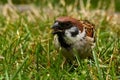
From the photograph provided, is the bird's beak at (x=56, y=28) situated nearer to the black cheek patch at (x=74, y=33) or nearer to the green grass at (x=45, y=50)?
the black cheek patch at (x=74, y=33)

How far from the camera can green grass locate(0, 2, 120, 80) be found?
371cm

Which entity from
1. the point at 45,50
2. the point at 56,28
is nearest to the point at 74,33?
the point at 56,28

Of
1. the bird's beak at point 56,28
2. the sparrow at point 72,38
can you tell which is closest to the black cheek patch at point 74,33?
the sparrow at point 72,38

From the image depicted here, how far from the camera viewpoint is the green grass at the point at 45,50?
371 centimetres

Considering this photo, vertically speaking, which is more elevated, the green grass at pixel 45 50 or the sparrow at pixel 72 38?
the sparrow at pixel 72 38

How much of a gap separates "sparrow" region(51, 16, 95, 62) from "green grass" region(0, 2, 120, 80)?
0.31ft

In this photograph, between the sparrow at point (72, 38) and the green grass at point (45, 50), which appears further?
the sparrow at point (72, 38)

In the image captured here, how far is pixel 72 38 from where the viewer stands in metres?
3.92

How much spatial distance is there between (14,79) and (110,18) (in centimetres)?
246

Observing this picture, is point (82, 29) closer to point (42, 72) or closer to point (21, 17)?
point (42, 72)

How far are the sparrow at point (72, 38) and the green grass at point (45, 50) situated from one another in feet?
0.31

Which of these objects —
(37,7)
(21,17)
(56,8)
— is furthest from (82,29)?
(37,7)

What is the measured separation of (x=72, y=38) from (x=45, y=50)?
0.59 metres

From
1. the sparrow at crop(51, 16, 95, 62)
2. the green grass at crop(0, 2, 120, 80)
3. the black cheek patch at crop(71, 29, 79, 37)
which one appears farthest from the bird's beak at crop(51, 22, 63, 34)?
the green grass at crop(0, 2, 120, 80)
